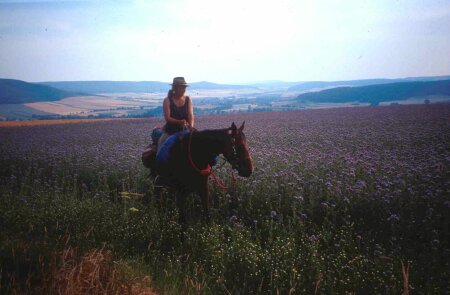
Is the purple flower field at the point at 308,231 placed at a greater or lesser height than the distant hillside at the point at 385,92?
lesser

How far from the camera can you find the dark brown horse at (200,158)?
513 centimetres

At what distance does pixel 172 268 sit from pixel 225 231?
1510 mm

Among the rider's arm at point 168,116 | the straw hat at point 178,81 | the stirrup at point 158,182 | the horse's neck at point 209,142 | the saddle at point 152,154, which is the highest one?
the straw hat at point 178,81

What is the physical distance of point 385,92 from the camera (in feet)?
341

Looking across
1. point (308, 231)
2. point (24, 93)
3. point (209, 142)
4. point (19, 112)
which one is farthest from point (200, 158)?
point (24, 93)

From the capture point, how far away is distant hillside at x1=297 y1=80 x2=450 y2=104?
94081mm

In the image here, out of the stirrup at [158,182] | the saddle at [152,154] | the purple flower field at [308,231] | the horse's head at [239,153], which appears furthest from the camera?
the saddle at [152,154]

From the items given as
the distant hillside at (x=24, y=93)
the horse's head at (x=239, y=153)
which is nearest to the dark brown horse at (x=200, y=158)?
the horse's head at (x=239, y=153)

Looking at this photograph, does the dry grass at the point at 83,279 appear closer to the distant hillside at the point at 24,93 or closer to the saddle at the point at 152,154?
the saddle at the point at 152,154

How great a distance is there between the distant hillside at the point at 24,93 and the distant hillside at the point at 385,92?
95.6m

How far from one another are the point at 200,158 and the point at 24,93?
12044 centimetres

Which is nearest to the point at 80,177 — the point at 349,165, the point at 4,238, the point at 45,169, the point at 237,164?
the point at 45,169

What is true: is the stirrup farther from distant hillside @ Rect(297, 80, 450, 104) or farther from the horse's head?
distant hillside @ Rect(297, 80, 450, 104)

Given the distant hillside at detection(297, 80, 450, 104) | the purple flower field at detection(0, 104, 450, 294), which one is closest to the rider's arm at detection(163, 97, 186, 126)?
the purple flower field at detection(0, 104, 450, 294)
